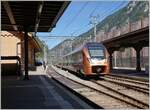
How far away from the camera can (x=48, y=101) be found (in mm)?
16594

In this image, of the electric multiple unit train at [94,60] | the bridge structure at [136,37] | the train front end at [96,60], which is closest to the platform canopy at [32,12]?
the electric multiple unit train at [94,60]

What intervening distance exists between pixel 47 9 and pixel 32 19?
5.11 m

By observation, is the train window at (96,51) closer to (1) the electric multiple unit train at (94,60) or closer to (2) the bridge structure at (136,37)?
(1) the electric multiple unit train at (94,60)

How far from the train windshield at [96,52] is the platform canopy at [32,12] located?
3.63 meters

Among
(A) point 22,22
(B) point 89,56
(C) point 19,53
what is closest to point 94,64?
(B) point 89,56

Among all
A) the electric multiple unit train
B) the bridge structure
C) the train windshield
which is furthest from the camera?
the bridge structure

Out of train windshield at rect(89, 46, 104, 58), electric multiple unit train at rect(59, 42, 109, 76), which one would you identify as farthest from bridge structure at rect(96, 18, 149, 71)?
electric multiple unit train at rect(59, 42, 109, 76)

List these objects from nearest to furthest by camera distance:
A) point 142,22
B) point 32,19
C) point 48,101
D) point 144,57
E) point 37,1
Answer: point 48,101 → point 37,1 → point 32,19 → point 142,22 → point 144,57

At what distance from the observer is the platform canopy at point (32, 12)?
20.9 meters

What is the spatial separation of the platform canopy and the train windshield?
3.63 meters

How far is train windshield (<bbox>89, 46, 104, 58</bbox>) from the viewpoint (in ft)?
109

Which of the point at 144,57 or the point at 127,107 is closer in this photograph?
the point at 127,107

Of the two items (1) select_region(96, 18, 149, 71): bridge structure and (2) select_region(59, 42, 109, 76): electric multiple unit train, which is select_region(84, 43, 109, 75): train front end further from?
(1) select_region(96, 18, 149, 71): bridge structure

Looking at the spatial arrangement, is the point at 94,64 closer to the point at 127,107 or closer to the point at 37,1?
the point at 37,1
